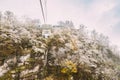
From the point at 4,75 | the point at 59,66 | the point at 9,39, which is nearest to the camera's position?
the point at 4,75

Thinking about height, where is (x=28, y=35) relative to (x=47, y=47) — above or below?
above

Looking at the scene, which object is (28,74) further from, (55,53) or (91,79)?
(91,79)

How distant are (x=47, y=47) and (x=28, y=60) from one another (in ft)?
5.37

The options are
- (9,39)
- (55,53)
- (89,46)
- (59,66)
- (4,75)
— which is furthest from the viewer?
(89,46)

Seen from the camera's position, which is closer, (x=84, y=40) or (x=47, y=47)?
(x=47, y=47)

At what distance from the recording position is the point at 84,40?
43.5 feet

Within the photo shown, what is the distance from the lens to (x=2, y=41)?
1109 centimetres

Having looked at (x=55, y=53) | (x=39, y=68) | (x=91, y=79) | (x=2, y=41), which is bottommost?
(x=91, y=79)

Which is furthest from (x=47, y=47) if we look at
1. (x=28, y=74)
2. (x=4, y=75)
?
(x=4, y=75)

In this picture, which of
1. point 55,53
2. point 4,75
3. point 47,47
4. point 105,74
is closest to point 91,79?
point 105,74

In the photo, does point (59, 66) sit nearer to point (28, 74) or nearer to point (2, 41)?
point (28, 74)

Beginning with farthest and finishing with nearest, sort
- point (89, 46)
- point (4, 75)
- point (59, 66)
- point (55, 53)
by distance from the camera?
point (89, 46)
point (55, 53)
point (59, 66)
point (4, 75)

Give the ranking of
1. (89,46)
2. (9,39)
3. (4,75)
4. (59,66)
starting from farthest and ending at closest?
(89,46) → (9,39) → (59,66) → (4,75)

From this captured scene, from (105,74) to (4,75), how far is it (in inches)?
219
